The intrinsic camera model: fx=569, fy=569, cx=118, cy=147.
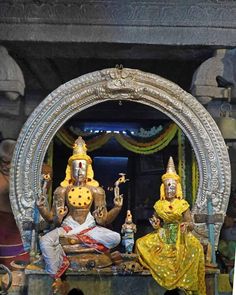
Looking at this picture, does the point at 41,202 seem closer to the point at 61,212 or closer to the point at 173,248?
the point at 61,212

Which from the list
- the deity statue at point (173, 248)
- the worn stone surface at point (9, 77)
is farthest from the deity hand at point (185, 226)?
the worn stone surface at point (9, 77)

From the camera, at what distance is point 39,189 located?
6113 millimetres

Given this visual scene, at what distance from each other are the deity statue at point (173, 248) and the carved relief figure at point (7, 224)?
5.19 ft

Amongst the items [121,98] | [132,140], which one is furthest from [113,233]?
[132,140]

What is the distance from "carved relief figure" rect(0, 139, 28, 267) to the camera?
6680 millimetres

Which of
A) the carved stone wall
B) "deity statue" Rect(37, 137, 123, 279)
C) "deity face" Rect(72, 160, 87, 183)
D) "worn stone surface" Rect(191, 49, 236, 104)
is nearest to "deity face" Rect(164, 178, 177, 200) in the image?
"deity statue" Rect(37, 137, 123, 279)

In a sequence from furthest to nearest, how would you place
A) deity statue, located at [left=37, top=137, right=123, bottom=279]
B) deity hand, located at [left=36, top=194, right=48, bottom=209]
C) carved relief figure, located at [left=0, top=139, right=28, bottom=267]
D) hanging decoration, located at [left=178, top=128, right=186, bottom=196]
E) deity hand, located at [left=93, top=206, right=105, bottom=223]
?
hanging decoration, located at [left=178, top=128, right=186, bottom=196]
carved relief figure, located at [left=0, top=139, right=28, bottom=267]
deity hand, located at [left=93, top=206, right=105, bottom=223]
deity hand, located at [left=36, top=194, right=48, bottom=209]
deity statue, located at [left=37, top=137, right=123, bottom=279]

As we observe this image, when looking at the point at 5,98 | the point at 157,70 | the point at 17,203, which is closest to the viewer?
the point at 17,203

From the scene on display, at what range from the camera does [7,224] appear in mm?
6840

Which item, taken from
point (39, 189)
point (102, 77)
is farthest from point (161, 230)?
point (102, 77)

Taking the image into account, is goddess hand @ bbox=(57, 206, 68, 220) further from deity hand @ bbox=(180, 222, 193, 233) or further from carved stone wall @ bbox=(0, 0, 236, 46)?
carved stone wall @ bbox=(0, 0, 236, 46)

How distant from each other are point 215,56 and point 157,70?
1.76 meters

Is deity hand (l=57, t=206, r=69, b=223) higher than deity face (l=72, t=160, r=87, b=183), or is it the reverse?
deity face (l=72, t=160, r=87, b=183)

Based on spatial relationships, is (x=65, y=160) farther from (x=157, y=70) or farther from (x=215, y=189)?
(x=215, y=189)
